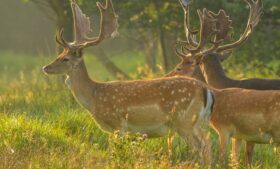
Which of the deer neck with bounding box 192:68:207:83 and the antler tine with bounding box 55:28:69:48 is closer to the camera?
the antler tine with bounding box 55:28:69:48

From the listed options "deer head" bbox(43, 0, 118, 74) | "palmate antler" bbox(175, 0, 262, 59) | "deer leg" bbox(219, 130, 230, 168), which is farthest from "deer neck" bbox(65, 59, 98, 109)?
"palmate antler" bbox(175, 0, 262, 59)

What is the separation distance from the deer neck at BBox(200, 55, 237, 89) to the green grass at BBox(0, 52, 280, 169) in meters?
0.74

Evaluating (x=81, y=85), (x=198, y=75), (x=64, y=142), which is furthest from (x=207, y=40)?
(x=64, y=142)

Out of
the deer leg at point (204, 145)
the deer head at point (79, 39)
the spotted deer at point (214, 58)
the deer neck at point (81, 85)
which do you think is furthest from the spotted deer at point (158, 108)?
the spotted deer at point (214, 58)

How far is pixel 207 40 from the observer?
37.4 ft

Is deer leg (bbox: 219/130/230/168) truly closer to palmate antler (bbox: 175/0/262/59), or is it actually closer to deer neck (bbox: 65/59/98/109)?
deer neck (bbox: 65/59/98/109)

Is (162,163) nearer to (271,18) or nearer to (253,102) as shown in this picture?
(253,102)

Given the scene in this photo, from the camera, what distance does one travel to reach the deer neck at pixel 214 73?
35.6 ft

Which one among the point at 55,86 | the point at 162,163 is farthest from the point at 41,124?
the point at 55,86

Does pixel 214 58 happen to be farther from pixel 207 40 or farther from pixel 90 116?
pixel 90 116

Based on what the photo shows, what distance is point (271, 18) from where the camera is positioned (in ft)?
44.0

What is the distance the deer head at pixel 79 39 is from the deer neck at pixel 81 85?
54 mm

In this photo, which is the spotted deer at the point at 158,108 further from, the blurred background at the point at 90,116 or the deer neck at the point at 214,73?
the deer neck at the point at 214,73

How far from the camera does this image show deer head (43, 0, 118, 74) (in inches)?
367
